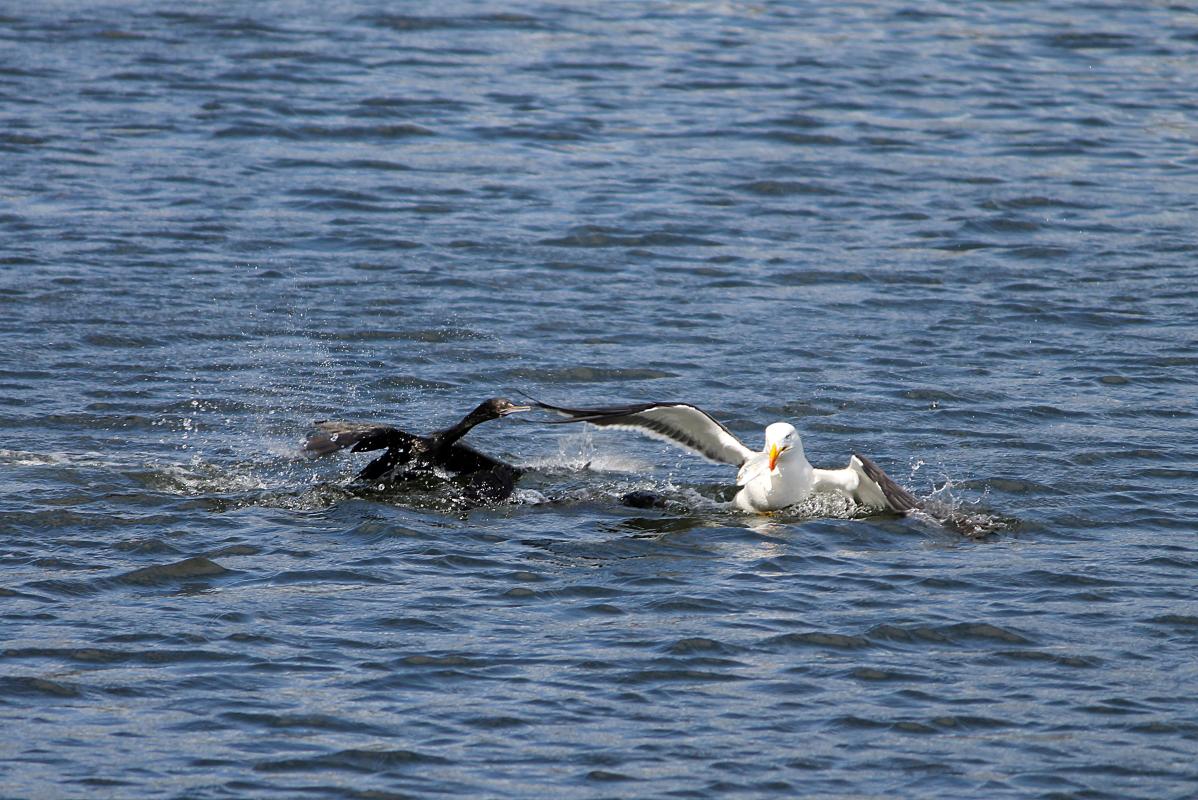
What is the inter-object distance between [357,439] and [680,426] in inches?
71.8

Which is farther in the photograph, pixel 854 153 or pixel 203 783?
pixel 854 153

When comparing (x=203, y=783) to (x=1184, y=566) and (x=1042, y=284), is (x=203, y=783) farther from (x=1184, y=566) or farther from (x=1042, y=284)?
(x=1042, y=284)

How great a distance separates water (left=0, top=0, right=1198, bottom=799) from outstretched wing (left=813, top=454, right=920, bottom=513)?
0.15m

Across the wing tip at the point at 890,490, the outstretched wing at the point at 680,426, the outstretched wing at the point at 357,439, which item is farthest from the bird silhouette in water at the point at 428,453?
the wing tip at the point at 890,490

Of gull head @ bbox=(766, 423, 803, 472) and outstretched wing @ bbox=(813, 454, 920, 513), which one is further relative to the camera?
gull head @ bbox=(766, 423, 803, 472)

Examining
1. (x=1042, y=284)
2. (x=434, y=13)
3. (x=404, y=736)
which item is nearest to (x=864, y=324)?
(x=1042, y=284)

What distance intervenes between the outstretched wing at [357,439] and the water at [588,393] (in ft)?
0.98

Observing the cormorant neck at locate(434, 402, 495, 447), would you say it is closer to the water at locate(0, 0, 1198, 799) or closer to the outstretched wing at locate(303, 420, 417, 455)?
the outstretched wing at locate(303, 420, 417, 455)

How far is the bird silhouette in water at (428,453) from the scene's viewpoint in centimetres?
938

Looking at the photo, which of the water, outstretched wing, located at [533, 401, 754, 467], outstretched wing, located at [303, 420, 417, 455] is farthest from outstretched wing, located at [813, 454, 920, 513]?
outstretched wing, located at [303, 420, 417, 455]

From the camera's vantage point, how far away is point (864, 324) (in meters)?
12.7

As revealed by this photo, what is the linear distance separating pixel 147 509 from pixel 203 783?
3.08m

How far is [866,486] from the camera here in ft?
30.5

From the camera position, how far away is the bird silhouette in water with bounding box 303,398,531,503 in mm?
9375
